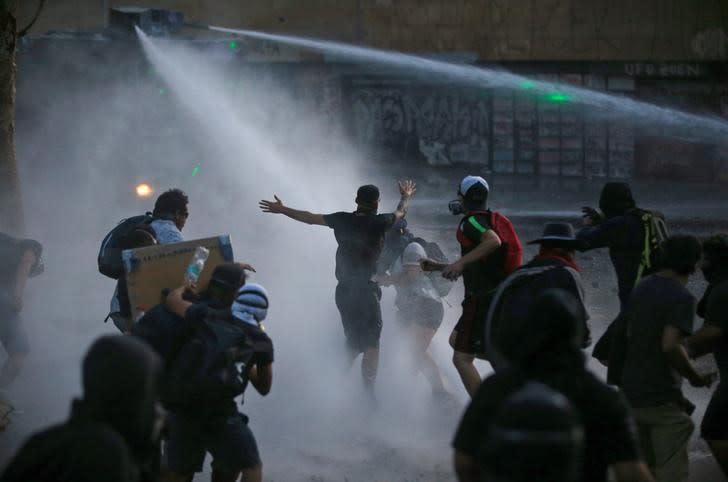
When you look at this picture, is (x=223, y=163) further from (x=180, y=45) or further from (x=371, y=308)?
(x=371, y=308)

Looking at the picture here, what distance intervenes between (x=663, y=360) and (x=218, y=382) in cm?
191

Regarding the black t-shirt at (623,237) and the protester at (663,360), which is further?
the black t-shirt at (623,237)

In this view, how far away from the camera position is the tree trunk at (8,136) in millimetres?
10680

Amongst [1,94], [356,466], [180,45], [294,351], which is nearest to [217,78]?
[180,45]

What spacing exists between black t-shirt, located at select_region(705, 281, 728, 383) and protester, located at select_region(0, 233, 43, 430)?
4733 millimetres

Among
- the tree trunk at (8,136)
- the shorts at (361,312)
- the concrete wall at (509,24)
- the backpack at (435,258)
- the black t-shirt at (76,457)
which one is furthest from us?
the concrete wall at (509,24)

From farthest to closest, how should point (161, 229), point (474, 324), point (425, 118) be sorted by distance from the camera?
point (425, 118) → point (474, 324) → point (161, 229)

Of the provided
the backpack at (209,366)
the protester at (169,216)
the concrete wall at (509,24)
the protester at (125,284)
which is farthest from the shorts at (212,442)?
the concrete wall at (509,24)

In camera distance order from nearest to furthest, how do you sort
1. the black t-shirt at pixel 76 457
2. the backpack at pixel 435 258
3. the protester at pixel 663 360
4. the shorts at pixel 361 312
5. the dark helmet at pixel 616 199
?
the black t-shirt at pixel 76 457 < the protester at pixel 663 360 < the dark helmet at pixel 616 199 < the shorts at pixel 361 312 < the backpack at pixel 435 258

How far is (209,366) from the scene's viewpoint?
5.01 meters

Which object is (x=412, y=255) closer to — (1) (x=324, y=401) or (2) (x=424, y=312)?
(2) (x=424, y=312)

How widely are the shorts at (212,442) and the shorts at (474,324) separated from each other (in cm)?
211

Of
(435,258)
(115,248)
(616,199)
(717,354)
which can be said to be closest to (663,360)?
(717,354)

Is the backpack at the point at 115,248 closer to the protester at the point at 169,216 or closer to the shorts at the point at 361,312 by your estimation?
the protester at the point at 169,216
